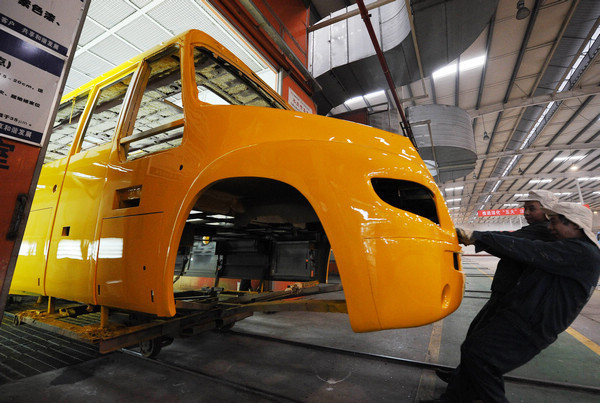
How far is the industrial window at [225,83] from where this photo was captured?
2008mm

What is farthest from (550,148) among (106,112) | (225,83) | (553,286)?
(106,112)

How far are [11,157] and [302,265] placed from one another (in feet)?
7.01

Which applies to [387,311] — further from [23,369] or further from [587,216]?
[23,369]

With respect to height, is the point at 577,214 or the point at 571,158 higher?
the point at 571,158

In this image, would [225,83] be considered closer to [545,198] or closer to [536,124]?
[545,198]

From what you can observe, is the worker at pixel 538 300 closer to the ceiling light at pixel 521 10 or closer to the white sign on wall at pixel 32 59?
the white sign on wall at pixel 32 59

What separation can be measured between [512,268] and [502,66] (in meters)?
9.42

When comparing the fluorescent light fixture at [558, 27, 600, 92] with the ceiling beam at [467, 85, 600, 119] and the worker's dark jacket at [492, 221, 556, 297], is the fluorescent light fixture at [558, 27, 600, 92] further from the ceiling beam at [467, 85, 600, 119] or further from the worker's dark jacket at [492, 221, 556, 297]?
the worker's dark jacket at [492, 221, 556, 297]

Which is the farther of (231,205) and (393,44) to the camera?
(393,44)

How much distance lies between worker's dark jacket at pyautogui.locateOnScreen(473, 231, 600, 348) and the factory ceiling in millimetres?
4568

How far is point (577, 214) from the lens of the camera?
4.97 feet

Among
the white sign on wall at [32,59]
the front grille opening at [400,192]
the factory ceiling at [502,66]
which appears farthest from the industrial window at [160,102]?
the factory ceiling at [502,66]

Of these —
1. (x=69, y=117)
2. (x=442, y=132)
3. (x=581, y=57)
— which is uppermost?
(x=581, y=57)

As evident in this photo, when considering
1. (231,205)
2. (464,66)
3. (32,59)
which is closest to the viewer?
(32,59)
